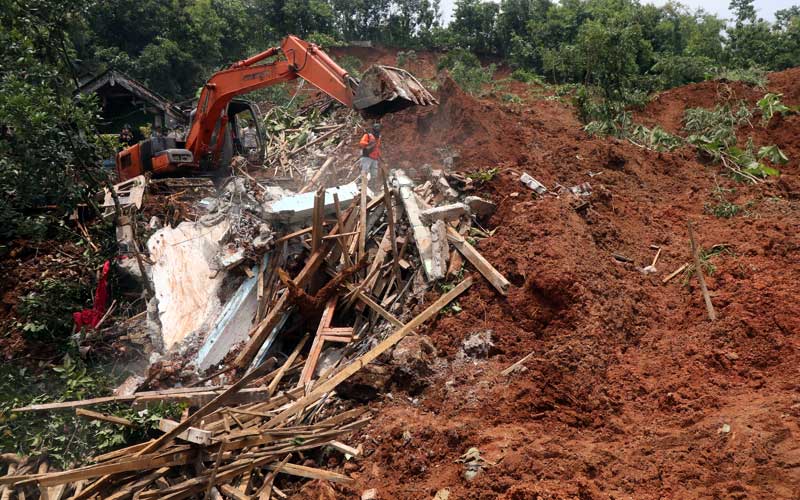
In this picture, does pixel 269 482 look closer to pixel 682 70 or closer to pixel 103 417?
pixel 103 417

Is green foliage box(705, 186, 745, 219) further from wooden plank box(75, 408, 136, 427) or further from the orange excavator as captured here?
wooden plank box(75, 408, 136, 427)

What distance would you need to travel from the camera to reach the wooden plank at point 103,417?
5.25 m

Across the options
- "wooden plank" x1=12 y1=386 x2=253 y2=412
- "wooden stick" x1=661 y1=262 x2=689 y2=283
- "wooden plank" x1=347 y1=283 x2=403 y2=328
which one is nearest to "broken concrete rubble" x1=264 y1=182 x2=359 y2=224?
"wooden plank" x1=347 y1=283 x2=403 y2=328

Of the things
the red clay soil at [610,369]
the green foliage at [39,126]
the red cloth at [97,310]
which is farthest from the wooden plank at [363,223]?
the green foliage at [39,126]

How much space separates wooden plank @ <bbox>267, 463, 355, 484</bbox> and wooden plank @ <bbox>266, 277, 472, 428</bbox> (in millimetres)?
479

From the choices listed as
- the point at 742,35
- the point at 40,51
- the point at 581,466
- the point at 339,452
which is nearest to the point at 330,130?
the point at 40,51

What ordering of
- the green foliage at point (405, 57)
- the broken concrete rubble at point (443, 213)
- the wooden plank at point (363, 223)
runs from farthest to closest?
the green foliage at point (405, 57) < the broken concrete rubble at point (443, 213) < the wooden plank at point (363, 223)

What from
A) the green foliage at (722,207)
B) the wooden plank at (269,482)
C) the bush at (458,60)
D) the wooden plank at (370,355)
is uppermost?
the bush at (458,60)

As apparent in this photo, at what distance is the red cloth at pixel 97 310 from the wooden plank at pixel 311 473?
13.8ft

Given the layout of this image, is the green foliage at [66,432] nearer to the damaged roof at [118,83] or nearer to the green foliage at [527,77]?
the damaged roof at [118,83]

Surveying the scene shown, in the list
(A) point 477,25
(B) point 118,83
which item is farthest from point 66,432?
(A) point 477,25

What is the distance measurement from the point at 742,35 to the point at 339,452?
24813mm

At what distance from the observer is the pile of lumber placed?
15.9 feet

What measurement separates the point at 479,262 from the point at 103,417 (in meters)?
4.38
